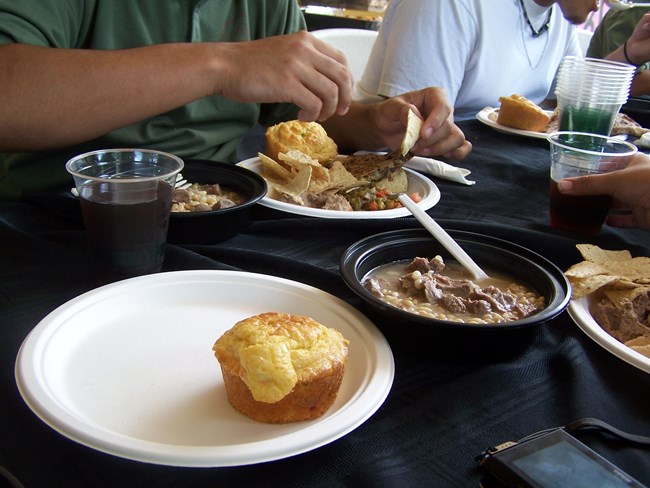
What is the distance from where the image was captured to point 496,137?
227 cm

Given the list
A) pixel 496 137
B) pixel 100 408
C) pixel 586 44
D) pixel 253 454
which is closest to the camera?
pixel 253 454

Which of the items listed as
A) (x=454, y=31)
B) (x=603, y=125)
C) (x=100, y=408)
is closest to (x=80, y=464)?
(x=100, y=408)

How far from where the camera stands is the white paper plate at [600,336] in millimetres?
848

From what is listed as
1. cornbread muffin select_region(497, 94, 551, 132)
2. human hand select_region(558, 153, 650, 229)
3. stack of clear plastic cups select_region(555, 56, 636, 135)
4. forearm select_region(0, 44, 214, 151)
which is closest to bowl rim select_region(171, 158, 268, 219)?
forearm select_region(0, 44, 214, 151)

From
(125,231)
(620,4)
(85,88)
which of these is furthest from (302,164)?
(620,4)

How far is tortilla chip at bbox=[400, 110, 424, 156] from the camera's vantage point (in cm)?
158

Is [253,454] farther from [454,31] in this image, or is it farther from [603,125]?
[454,31]

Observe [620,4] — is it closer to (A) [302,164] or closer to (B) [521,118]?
(B) [521,118]

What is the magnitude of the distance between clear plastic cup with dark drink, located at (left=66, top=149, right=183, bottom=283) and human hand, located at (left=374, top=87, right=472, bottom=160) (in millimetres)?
914

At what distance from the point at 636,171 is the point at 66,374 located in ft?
3.81

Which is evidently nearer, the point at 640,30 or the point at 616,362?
the point at 616,362

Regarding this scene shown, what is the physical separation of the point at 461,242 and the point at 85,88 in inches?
32.6

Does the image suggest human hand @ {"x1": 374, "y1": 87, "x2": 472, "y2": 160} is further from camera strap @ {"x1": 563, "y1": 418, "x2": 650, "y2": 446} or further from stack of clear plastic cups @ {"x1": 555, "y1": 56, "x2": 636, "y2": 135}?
camera strap @ {"x1": 563, "y1": 418, "x2": 650, "y2": 446}

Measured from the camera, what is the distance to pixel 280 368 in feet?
2.25
